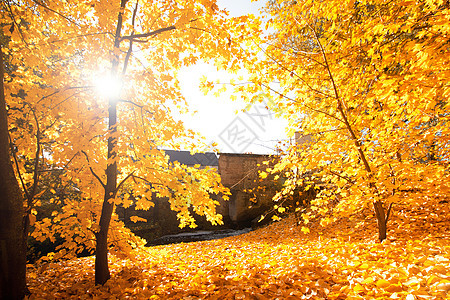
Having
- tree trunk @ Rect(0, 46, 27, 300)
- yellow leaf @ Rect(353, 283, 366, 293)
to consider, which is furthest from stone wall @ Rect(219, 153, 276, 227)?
tree trunk @ Rect(0, 46, 27, 300)

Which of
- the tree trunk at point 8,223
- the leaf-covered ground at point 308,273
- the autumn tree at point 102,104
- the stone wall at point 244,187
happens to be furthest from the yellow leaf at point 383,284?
the stone wall at point 244,187

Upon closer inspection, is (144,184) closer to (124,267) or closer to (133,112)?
(133,112)

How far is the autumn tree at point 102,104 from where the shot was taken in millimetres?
3336

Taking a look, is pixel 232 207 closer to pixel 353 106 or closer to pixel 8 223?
pixel 353 106

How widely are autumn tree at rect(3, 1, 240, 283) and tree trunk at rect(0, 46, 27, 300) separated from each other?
659 mm

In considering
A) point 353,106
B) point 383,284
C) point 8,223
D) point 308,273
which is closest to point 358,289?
point 383,284

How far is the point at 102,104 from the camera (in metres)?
4.06

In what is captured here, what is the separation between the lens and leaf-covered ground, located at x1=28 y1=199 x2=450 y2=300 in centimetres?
210

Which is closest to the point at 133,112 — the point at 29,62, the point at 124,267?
the point at 29,62

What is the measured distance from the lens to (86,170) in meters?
3.89

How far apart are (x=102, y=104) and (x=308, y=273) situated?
4.69m

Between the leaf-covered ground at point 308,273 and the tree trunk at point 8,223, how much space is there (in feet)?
2.05

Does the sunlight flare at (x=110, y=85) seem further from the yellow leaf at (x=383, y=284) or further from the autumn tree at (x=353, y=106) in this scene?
the yellow leaf at (x=383, y=284)

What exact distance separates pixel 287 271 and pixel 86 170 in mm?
3998
